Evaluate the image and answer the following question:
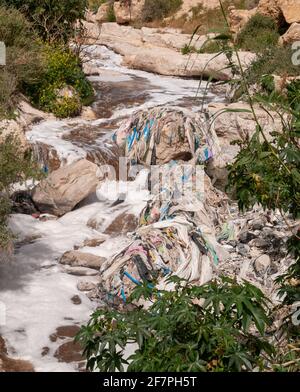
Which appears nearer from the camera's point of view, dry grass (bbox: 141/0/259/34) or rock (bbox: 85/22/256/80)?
rock (bbox: 85/22/256/80)

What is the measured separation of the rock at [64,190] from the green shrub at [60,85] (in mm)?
4130

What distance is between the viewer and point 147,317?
8.93 ft

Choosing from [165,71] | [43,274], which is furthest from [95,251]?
[165,71]

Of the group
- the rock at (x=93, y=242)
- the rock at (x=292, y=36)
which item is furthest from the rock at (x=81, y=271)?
the rock at (x=292, y=36)

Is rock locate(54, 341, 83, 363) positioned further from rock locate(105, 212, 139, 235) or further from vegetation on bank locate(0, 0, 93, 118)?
vegetation on bank locate(0, 0, 93, 118)

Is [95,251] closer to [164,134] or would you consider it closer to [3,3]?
[164,134]

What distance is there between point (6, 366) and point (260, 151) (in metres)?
4.33

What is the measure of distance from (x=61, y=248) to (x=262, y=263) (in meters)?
3.25

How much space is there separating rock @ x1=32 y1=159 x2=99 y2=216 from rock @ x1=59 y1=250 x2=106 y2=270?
1.71 meters

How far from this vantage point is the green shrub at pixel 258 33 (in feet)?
70.3

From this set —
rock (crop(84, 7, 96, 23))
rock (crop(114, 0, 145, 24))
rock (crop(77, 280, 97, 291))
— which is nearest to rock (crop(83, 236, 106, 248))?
rock (crop(77, 280, 97, 291))

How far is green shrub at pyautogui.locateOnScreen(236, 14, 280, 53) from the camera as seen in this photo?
70.3 feet

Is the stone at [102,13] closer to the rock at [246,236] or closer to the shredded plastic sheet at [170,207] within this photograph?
the shredded plastic sheet at [170,207]

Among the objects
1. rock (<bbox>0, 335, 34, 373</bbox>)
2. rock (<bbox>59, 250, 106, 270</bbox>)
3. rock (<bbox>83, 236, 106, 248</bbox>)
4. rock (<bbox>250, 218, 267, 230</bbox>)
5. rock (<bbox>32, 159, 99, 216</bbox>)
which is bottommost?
rock (<bbox>83, 236, 106, 248</bbox>)
